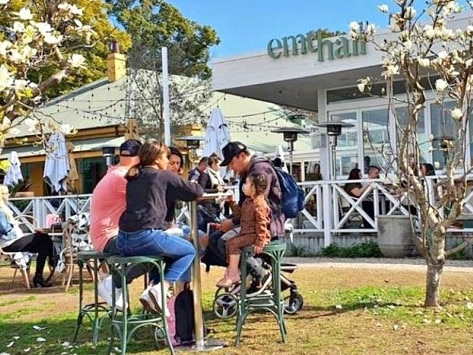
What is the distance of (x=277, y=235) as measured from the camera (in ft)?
18.9

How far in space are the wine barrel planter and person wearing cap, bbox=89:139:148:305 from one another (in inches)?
214

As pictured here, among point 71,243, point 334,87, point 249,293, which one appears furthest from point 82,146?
point 249,293

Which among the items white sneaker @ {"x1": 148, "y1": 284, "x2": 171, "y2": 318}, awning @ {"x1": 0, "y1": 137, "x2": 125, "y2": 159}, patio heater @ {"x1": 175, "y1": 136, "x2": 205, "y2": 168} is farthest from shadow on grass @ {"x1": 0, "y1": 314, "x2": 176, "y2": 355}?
awning @ {"x1": 0, "y1": 137, "x2": 125, "y2": 159}

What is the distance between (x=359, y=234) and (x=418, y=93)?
5.32 metres

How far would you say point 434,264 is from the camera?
619 cm

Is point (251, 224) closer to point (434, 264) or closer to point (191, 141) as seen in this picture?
point (434, 264)

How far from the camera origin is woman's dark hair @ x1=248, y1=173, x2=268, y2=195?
556 cm

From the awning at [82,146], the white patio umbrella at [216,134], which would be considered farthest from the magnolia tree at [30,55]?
the awning at [82,146]

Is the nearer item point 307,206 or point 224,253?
point 224,253

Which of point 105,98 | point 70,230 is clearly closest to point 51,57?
point 70,230

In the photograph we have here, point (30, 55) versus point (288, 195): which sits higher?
point (30, 55)

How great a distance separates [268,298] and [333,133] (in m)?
8.45

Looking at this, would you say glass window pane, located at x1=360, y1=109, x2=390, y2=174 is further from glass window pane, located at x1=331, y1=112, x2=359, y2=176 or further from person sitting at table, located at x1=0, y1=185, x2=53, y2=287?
person sitting at table, located at x1=0, y1=185, x2=53, y2=287

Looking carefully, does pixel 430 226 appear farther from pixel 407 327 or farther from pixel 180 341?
pixel 180 341
